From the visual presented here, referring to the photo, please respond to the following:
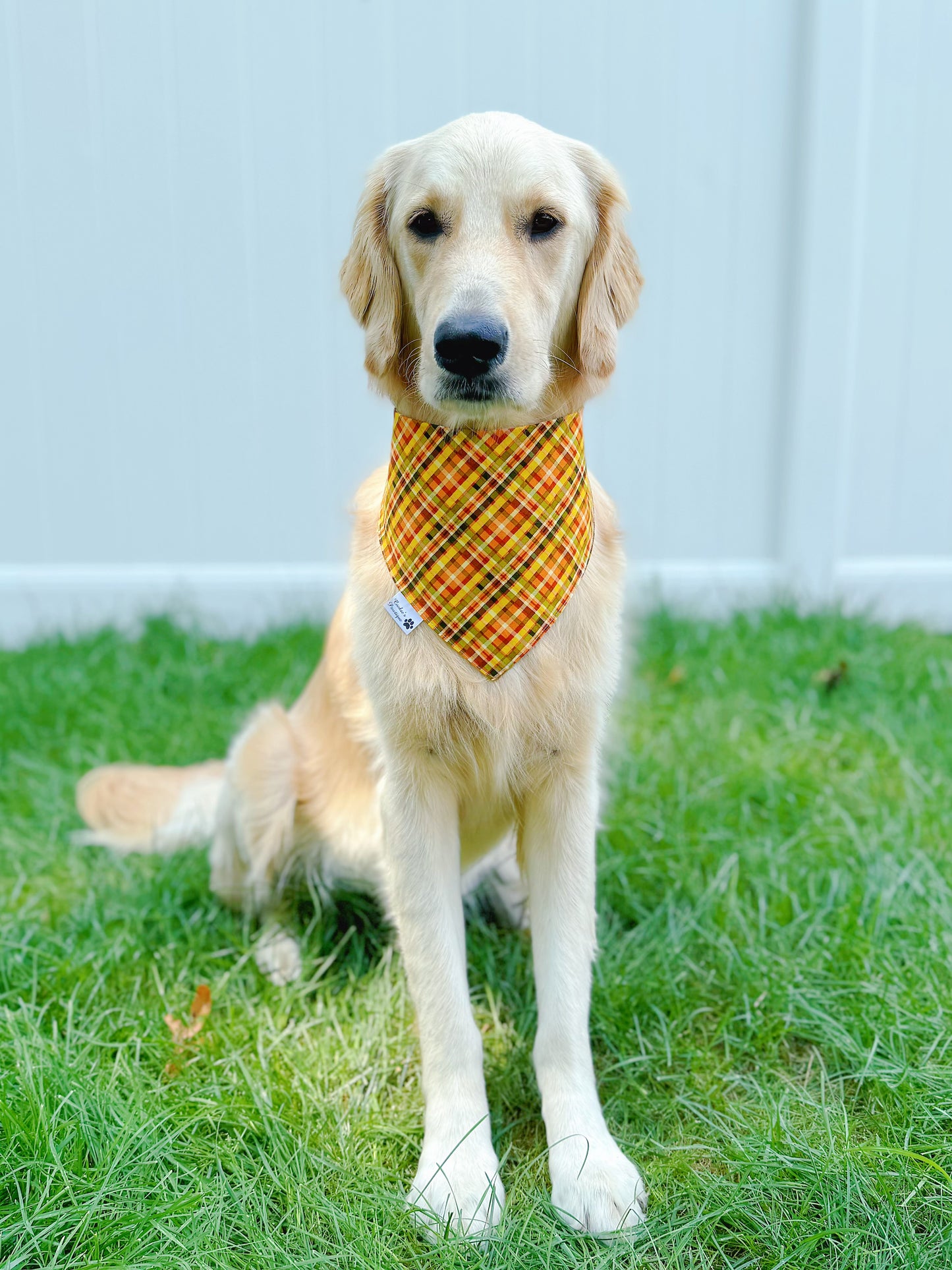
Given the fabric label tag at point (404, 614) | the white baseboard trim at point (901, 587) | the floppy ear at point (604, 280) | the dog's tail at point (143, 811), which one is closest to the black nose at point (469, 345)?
the floppy ear at point (604, 280)

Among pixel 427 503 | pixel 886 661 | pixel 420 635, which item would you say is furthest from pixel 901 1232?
pixel 886 661

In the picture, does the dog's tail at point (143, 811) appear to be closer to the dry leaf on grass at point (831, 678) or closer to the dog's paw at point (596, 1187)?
the dog's paw at point (596, 1187)

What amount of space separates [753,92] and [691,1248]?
3.81m

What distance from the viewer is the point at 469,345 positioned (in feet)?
4.99

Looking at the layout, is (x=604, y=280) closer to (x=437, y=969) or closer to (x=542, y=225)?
(x=542, y=225)

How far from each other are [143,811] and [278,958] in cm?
63

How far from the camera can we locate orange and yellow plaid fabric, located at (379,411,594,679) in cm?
170

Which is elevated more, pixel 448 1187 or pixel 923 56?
pixel 923 56

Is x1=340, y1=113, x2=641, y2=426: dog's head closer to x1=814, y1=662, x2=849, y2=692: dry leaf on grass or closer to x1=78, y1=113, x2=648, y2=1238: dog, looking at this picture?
x1=78, y1=113, x2=648, y2=1238: dog

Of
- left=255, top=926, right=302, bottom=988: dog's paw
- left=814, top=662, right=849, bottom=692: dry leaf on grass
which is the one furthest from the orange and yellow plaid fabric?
left=814, top=662, right=849, bottom=692: dry leaf on grass

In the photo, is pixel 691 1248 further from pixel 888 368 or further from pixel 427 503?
pixel 888 368

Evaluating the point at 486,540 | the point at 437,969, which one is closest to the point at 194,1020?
the point at 437,969

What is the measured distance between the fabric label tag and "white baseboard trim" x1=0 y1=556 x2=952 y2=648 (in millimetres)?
2480

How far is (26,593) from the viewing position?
4242 millimetres
